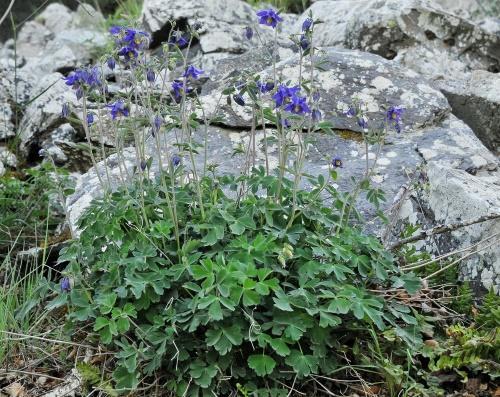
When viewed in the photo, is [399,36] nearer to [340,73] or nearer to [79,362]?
[340,73]

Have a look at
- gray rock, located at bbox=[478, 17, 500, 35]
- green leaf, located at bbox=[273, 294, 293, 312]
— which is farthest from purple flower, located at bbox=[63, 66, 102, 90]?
gray rock, located at bbox=[478, 17, 500, 35]

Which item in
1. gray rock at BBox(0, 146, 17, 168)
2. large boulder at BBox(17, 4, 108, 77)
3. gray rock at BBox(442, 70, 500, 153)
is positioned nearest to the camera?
gray rock at BBox(442, 70, 500, 153)

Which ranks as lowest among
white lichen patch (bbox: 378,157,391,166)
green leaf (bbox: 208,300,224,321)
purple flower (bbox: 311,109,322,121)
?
white lichen patch (bbox: 378,157,391,166)

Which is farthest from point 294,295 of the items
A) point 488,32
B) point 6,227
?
point 488,32

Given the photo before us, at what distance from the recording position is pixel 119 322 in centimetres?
279

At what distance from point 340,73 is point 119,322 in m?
2.47

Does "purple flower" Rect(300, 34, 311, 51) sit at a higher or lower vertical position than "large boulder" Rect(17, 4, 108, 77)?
higher

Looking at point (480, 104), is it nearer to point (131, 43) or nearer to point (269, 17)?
point (269, 17)

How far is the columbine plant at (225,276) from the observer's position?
274 centimetres

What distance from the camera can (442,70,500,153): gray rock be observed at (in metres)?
4.78

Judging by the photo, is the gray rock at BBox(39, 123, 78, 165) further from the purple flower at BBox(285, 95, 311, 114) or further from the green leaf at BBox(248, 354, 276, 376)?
the green leaf at BBox(248, 354, 276, 376)

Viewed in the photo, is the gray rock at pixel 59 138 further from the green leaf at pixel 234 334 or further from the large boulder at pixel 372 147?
the green leaf at pixel 234 334

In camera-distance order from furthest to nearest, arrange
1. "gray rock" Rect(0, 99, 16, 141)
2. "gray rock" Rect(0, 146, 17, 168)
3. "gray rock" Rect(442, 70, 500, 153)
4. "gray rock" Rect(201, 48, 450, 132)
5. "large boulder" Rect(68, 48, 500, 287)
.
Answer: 1. "gray rock" Rect(0, 99, 16, 141)
2. "gray rock" Rect(0, 146, 17, 168)
3. "gray rock" Rect(442, 70, 500, 153)
4. "gray rock" Rect(201, 48, 450, 132)
5. "large boulder" Rect(68, 48, 500, 287)

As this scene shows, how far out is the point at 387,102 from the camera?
4.49 m
